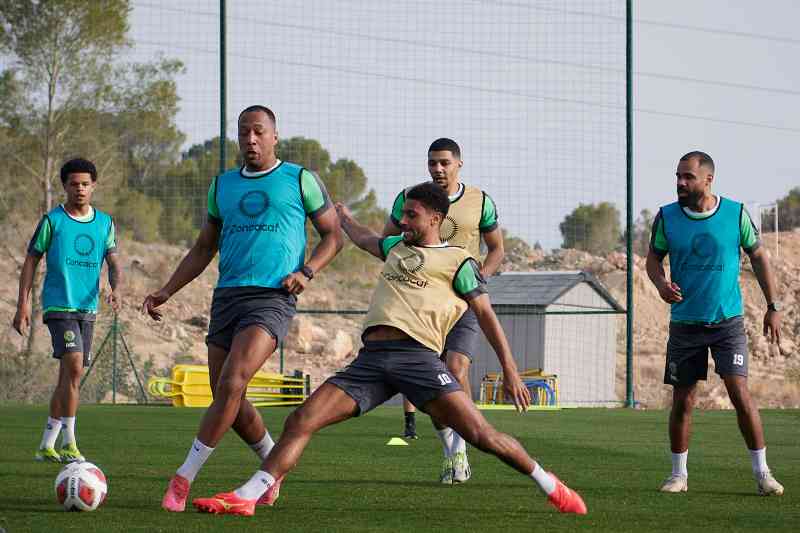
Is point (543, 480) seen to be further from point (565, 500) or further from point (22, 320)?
point (22, 320)

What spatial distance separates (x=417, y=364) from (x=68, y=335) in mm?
4051

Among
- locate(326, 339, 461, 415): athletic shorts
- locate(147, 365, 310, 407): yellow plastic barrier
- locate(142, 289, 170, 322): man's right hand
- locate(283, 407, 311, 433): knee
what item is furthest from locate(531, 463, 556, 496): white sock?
locate(147, 365, 310, 407): yellow plastic barrier

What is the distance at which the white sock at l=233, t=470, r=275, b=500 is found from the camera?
6.13m

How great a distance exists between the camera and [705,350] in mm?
7988

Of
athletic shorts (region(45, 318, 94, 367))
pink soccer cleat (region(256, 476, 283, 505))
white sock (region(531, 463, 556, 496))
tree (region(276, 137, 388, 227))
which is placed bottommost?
pink soccer cleat (region(256, 476, 283, 505))

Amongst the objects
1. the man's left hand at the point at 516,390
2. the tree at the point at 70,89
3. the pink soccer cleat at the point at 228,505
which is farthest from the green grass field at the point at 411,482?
the tree at the point at 70,89

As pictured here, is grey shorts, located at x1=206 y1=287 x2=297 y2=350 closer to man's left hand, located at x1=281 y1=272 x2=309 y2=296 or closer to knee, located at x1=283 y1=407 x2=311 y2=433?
man's left hand, located at x1=281 y1=272 x2=309 y2=296

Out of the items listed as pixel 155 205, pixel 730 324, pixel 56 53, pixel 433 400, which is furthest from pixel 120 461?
pixel 155 205

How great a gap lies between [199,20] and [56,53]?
13583 mm

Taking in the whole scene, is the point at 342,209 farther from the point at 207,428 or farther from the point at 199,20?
the point at 199,20

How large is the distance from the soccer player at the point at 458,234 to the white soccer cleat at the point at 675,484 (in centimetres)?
123

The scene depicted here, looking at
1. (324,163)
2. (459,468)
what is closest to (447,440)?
(459,468)

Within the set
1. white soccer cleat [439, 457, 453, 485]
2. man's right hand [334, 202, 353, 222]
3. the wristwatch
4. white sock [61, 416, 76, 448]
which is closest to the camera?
the wristwatch

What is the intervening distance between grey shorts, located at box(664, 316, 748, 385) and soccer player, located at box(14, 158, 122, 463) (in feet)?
13.3
